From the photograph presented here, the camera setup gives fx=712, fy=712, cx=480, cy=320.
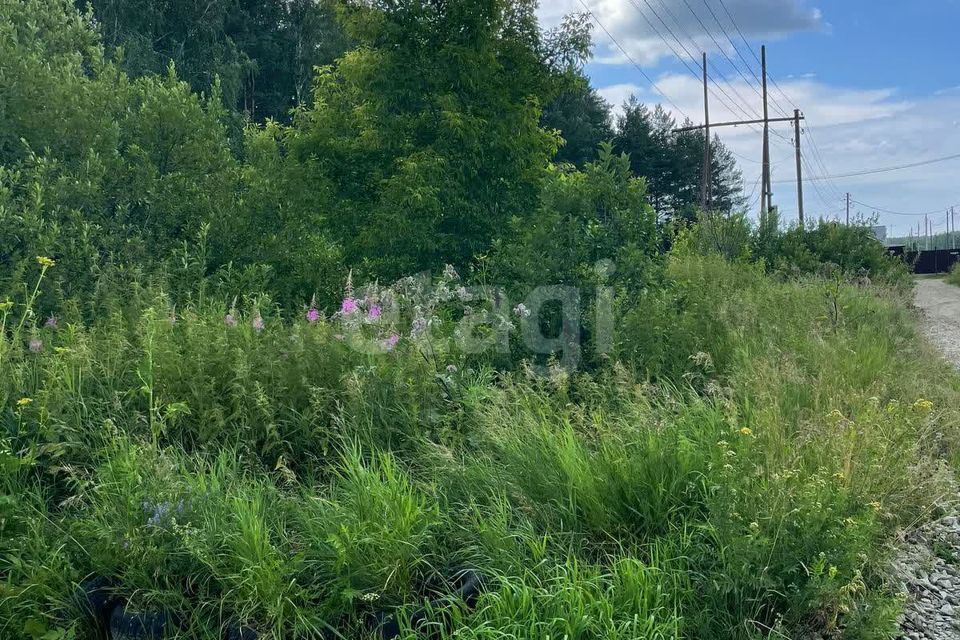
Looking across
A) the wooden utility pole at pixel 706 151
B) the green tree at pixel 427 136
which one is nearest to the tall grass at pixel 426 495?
the green tree at pixel 427 136

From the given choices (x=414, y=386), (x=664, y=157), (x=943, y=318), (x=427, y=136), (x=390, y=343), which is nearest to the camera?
(x=414, y=386)

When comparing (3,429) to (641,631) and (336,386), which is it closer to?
(336,386)

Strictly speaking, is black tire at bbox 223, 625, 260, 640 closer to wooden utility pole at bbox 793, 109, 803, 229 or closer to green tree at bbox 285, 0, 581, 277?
green tree at bbox 285, 0, 581, 277

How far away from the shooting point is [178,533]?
2.77m

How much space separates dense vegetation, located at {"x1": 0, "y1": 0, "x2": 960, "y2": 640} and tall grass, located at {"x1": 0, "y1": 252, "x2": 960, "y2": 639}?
0.06ft

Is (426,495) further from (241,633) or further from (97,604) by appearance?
(97,604)

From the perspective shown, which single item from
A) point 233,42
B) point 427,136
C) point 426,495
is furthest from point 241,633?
point 233,42

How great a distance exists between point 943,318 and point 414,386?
1360 centimetres

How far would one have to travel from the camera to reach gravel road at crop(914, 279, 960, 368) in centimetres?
956

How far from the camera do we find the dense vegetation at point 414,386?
2693mm

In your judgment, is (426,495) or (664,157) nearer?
(426,495)

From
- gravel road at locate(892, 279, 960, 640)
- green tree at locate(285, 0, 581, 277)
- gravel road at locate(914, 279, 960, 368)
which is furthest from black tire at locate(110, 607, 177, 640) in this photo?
gravel road at locate(914, 279, 960, 368)

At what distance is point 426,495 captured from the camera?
323 centimetres

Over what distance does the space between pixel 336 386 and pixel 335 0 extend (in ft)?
19.5
